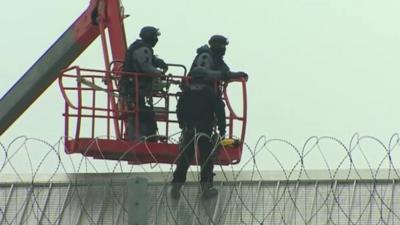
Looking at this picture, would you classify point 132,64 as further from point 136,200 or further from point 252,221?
point 136,200

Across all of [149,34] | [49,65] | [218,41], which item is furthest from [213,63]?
[49,65]

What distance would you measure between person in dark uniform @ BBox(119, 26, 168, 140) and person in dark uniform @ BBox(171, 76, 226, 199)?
1412 millimetres

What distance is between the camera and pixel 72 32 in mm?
17344

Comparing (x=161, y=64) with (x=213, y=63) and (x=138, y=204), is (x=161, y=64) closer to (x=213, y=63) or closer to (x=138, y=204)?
(x=213, y=63)

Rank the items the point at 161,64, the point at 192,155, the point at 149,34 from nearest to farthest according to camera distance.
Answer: the point at 192,155
the point at 149,34
the point at 161,64

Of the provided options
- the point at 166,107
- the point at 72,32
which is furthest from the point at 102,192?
the point at 72,32

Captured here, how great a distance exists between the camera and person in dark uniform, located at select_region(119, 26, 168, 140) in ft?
43.1

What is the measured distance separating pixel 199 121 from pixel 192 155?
442 millimetres

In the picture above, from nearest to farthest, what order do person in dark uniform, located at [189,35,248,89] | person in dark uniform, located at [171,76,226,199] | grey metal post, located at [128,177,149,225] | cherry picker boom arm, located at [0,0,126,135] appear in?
1. grey metal post, located at [128,177,149,225]
2. person in dark uniform, located at [171,76,226,199]
3. person in dark uniform, located at [189,35,248,89]
4. cherry picker boom arm, located at [0,0,126,135]

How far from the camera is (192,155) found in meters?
11.1

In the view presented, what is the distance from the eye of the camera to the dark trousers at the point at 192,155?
10.8m

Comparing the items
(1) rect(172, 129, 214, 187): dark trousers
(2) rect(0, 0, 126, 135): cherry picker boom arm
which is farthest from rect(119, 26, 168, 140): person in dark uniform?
(2) rect(0, 0, 126, 135): cherry picker boom arm

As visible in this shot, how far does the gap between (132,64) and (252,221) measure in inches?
167

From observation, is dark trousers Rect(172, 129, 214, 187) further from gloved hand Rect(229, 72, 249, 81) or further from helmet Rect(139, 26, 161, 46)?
helmet Rect(139, 26, 161, 46)
